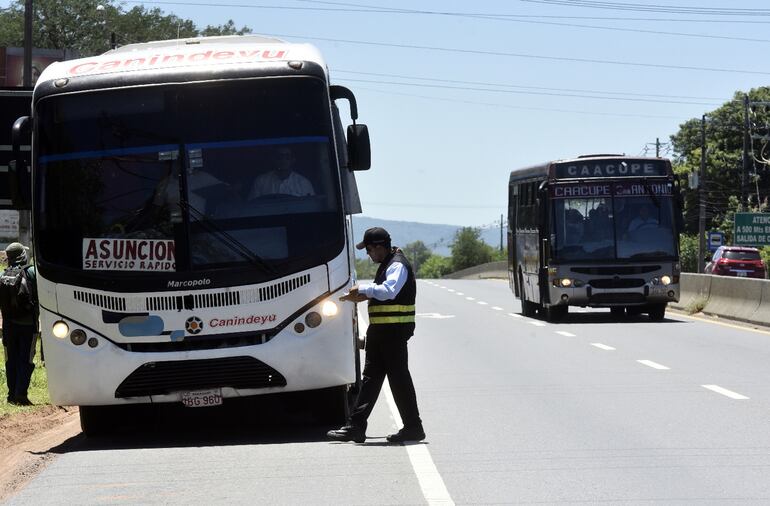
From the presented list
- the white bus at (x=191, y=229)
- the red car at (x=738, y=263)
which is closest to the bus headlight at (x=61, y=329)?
the white bus at (x=191, y=229)

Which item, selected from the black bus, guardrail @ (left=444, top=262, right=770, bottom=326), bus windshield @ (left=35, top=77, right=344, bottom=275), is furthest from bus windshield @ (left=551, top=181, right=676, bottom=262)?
bus windshield @ (left=35, top=77, right=344, bottom=275)

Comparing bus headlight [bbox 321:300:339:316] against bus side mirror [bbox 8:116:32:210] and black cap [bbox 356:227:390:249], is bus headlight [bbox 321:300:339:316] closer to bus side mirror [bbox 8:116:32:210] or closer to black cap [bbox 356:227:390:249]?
black cap [bbox 356:227:390:249]

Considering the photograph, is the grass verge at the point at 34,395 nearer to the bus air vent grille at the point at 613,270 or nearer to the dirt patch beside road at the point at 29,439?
the dirt patch beside road at the point at 29,439

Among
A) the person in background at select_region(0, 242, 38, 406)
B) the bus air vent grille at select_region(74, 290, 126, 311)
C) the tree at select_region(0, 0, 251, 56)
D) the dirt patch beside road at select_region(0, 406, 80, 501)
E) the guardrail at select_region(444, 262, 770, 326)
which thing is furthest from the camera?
the tree at select_region(0, 0, 251, 56)

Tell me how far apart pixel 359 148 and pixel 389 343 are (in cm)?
169

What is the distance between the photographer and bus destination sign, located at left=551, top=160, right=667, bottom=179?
1005 inches

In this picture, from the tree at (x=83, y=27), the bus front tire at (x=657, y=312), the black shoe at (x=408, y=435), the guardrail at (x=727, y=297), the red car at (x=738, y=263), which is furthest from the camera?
the tree at (x=83, y=27)

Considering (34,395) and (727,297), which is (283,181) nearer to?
(34,395)

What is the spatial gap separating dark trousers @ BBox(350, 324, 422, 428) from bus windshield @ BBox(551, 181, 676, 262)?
14953mm

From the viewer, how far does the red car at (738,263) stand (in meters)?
51.9

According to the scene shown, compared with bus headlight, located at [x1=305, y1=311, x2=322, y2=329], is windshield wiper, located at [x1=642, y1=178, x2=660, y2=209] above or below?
above

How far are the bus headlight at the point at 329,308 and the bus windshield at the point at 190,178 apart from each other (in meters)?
0.34

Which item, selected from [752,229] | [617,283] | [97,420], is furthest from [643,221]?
[752,229]

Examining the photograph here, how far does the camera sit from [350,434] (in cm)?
1066
